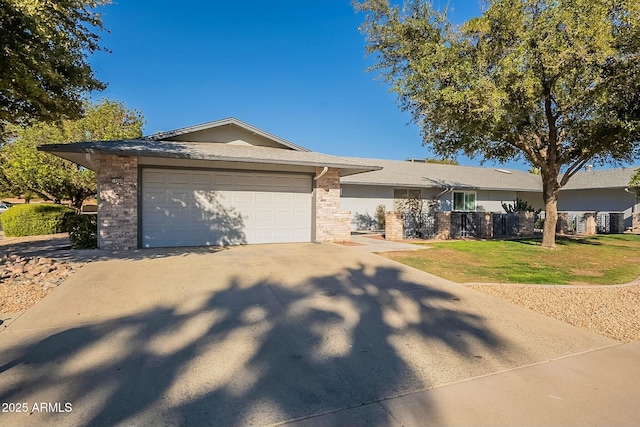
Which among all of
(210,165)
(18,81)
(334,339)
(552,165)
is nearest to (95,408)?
(334,339)

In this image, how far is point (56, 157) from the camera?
18.7 meters

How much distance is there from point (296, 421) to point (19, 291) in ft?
18.8

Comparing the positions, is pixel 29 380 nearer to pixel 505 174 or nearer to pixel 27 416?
pixel 27 416

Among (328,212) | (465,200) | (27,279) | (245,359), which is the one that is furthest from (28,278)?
(465,200)

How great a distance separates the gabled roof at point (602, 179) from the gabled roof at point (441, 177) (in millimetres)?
2564

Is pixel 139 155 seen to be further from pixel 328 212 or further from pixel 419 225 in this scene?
pixel 419 225

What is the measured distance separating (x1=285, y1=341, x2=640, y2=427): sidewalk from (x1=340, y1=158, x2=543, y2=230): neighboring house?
14342mm

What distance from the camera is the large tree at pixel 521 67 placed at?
933cm

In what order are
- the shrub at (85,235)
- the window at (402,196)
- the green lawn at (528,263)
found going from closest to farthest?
the green lawn at (528,263) → the shrub at (85,235) → the window at (402,196)

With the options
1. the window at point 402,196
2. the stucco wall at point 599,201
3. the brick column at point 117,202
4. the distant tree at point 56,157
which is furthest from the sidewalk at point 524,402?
the stucco wall at point 599,201

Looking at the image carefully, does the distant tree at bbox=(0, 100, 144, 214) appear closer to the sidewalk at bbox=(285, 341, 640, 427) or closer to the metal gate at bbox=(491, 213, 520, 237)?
the metal gate at bbox=(491, 213, 520, 237)

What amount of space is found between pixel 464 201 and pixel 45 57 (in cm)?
2208

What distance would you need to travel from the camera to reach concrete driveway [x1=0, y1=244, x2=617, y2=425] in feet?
9.40

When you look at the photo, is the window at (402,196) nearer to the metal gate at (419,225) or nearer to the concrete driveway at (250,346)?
the metal gate at (419,225)
